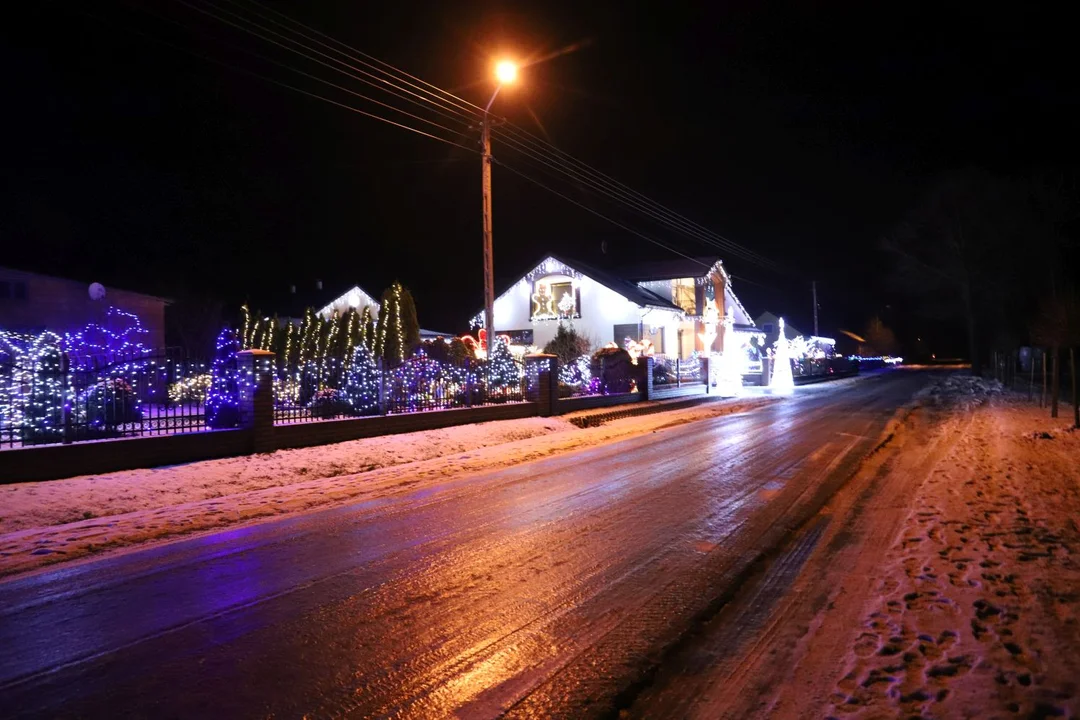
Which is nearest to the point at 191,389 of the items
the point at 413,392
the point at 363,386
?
the point at 363,386

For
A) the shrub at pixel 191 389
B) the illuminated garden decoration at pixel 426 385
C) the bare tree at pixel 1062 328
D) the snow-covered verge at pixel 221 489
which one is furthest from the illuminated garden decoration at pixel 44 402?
the bare tree at pixel 1062 328

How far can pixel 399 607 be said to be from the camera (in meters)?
5.24

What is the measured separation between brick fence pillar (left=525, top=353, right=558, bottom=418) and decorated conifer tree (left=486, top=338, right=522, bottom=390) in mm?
440

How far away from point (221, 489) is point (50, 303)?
17.2 meters

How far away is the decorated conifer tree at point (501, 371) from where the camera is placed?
1967 cm

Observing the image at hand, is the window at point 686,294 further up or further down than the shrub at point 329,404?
further up

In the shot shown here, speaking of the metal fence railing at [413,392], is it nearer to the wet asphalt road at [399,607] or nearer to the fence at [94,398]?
the fence at [94,398]

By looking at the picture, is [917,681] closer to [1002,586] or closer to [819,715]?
[819,715]

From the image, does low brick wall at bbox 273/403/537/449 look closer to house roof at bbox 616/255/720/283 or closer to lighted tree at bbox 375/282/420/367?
lighted tree at bbox 375/282/420/367

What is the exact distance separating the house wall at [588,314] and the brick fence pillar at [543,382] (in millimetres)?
17868

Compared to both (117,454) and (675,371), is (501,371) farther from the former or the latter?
(675,371)

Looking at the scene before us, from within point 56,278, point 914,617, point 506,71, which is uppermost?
point 506,71

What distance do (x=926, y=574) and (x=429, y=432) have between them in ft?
38.7

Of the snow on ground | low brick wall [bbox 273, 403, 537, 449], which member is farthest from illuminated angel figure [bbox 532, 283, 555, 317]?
the snow on ground
